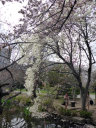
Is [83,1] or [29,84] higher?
[83,1]

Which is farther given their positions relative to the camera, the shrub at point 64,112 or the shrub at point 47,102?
the shrub at point 47,102

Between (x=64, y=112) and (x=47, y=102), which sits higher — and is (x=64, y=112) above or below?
below

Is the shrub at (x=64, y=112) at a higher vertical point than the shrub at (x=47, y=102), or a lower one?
lower

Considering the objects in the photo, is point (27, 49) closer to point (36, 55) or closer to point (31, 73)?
point (36, 55)

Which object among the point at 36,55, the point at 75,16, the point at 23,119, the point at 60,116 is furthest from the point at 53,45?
the point at 23,119

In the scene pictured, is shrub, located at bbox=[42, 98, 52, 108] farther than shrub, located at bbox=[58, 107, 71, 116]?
Yes

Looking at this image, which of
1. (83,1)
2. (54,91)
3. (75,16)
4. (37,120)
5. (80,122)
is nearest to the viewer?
(83,1)

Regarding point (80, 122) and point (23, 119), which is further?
point (23, 119)

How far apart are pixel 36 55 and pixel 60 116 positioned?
13.2ft

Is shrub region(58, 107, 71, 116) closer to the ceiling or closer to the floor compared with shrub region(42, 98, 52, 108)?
closer to the floor

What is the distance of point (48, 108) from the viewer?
9609 millimetres

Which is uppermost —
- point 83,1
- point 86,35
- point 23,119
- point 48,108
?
point 86,35

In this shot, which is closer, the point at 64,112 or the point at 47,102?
the point at 64,112

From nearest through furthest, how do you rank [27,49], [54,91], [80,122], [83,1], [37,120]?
[83,1] → [80,122] → [27,49] → [37,120] → [54,91]
